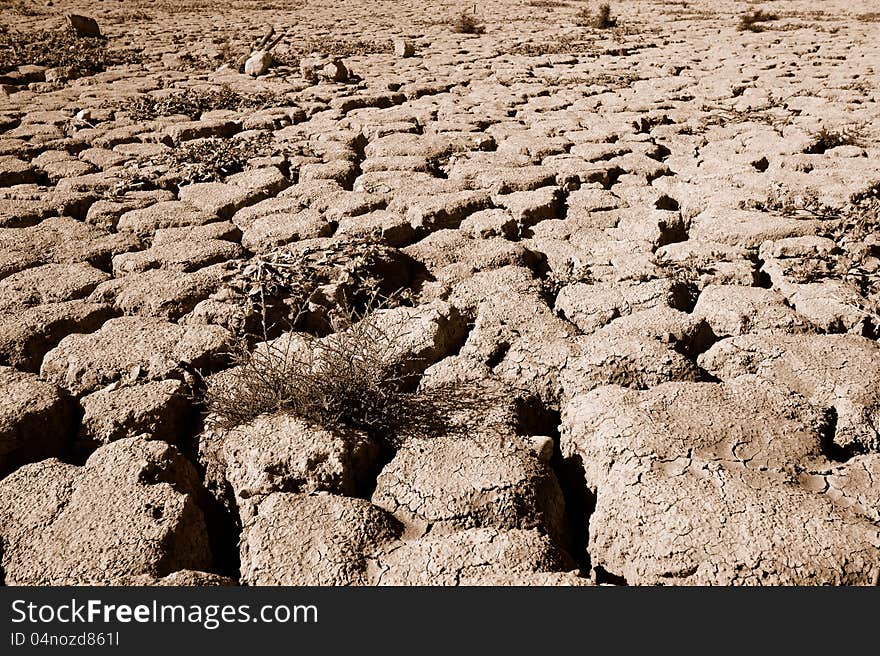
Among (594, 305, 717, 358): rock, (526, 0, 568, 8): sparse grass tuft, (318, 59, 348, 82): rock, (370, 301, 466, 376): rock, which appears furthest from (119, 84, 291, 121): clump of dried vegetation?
(526, 0, 568, 8): sparse grass tuft

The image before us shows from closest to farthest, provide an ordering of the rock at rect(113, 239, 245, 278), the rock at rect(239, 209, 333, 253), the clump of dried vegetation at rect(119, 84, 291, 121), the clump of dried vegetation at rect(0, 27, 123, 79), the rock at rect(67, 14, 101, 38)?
the rock at rect(113, 239, 245, 278) → the rock at rect(239, 209, 333, 253) → the clump of dried vegetation at rect(119, 84, 291, 121) → the clump of dried vegetation at rect(0, 27, 123, 79) → the rock at rect(67, 14, 101, 38)

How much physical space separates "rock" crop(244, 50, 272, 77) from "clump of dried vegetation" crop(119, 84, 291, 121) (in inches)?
27.3

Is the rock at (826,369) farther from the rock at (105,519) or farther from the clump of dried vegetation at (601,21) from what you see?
the clump of dried vegetation at (601,21)

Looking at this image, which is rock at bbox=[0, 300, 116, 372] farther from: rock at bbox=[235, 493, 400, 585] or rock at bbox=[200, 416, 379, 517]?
rock at bbox=[235, 493, 400, 585]

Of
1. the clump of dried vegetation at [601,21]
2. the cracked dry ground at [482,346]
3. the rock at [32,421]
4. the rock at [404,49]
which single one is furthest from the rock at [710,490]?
the clump of dried vegetation at [601,21]

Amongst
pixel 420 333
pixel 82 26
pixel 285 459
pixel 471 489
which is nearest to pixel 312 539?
pixel 285 459

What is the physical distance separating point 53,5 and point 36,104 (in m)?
6.02

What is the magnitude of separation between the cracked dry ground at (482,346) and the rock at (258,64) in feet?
Result: 5.23

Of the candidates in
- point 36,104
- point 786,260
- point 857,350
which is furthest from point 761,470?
point 36,104

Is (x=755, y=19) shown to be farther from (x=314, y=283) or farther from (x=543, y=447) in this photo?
(x=543, y=447)

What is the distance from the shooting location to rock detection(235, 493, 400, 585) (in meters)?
1.19

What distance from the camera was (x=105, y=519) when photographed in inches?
50.1

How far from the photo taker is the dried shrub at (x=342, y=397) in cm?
154

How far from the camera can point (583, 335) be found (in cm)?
190
